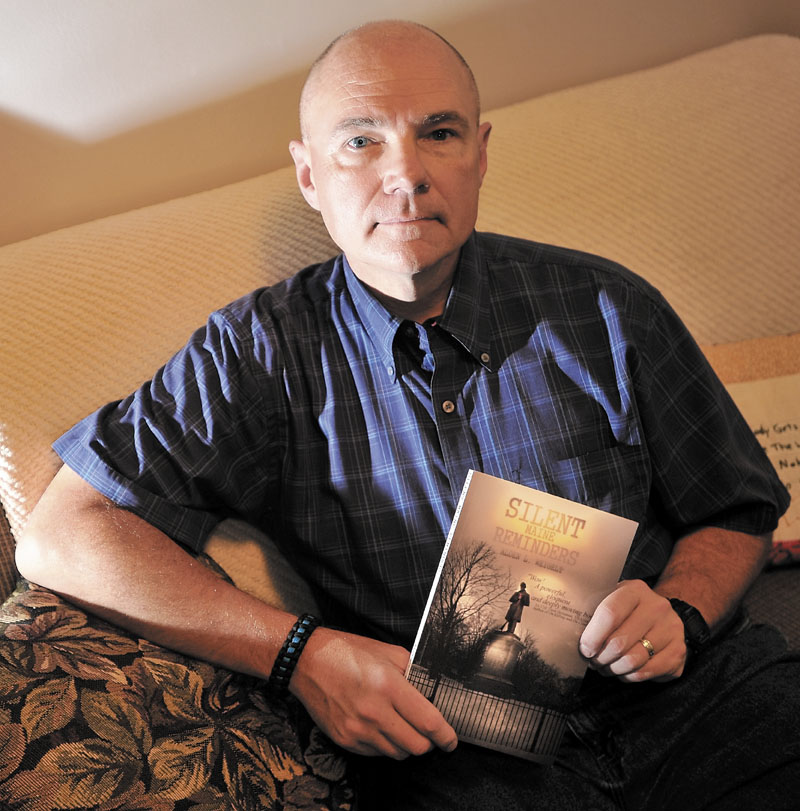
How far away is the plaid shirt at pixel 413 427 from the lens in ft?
3.84

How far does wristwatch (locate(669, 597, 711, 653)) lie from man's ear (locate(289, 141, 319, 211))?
790 mm

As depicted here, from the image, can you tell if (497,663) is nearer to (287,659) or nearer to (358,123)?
(287,659)

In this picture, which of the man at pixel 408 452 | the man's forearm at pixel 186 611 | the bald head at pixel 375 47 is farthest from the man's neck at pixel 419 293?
the man's forearm at pixel 186 611

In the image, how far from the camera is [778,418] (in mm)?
1527

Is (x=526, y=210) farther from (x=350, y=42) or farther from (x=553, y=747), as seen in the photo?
(x=553, y=747)

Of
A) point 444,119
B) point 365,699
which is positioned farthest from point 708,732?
point 444,119

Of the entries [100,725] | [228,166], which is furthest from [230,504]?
[228,166]

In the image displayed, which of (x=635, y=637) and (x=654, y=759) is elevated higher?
(x=635, y=637)

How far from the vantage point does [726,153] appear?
5.21ft

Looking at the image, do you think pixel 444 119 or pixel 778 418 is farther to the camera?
pixel 778 418

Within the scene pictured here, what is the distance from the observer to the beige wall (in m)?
1.47

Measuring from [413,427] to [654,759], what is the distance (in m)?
0.54

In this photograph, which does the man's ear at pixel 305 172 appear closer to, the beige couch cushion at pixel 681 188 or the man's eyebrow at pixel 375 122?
the man's eyebrow at pixel 375 122

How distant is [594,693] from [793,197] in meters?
1.03
